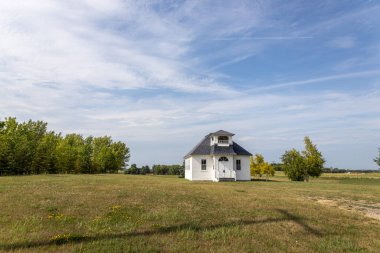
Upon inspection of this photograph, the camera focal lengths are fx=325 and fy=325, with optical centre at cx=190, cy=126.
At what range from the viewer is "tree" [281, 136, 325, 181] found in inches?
2015

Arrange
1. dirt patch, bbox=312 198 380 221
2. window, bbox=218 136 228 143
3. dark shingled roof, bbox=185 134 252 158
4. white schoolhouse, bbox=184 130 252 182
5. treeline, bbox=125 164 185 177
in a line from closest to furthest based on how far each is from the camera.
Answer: dirt patch, bbox=312 198 380 221 < dark shingled roof, bbox=185 134 252 158 < white schoolhouse, bbox=184 130 252 182 < window, bbox=218 136 228 143 < treeline, bbox=125 164 185 177

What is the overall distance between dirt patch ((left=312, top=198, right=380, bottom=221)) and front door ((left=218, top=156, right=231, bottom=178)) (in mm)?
22711

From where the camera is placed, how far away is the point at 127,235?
393 inches

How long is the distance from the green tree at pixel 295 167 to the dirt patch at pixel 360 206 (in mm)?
31599

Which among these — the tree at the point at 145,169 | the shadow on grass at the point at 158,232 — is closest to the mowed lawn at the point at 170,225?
the shadow on grass at the point at 158,232

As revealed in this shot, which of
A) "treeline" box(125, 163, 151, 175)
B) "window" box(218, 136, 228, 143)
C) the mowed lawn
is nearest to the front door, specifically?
"window" box(218, 136, 228, 143)

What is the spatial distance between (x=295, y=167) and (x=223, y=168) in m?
15.1

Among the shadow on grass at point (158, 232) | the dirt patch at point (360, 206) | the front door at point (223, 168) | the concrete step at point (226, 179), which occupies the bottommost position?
the shadow on grass at point (158, 232)

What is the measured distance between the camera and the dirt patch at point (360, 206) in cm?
1597

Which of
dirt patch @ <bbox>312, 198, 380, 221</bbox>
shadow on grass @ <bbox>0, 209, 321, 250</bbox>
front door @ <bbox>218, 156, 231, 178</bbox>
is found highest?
front door @ <bbox>218, 156, 231, 178</bbox>

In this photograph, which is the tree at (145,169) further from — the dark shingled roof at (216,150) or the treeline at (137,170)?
the dark shingled roof at (216,150)

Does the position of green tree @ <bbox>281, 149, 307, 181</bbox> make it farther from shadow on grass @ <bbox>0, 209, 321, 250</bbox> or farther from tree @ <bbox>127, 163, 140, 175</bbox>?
tree @ <bbox>127, 163, 140, 175</bbox>

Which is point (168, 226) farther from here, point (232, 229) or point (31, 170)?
point (31, 170)

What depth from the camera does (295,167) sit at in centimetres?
5116
